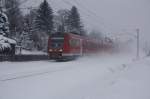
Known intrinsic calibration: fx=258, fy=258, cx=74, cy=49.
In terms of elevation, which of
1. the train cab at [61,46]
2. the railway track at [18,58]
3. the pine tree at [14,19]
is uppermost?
the pine tree at [14,19]

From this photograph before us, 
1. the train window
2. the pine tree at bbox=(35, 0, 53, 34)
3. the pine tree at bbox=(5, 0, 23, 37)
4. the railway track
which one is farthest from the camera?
the pine tree at bbox=(35, 0, 53, 34)

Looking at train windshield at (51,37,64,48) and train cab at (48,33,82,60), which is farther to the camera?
train windshield at (51,37,64,48)

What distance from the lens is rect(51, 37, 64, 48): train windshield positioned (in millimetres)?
28703

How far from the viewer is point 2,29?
40.1 metres

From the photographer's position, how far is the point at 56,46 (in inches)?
1139

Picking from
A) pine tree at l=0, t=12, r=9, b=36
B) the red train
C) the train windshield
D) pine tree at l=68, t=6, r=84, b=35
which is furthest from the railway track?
pine tree at l=68, t=6, r=84, b=35

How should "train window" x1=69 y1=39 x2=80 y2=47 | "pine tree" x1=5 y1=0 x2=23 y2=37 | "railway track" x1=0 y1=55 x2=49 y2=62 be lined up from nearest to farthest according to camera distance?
"railway track" x1=0 y1=55 x2=49 y2=62 < "train window" x1=69 y1=39 x2=80 y2=47 < "pine tree" x1=5 y1=0 x2=23 y2=37

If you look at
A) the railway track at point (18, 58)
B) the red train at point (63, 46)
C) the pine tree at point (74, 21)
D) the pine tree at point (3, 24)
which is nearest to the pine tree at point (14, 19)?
the pine tree at point (74, 21)

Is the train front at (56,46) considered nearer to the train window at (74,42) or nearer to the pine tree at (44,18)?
the train window at (74,42)

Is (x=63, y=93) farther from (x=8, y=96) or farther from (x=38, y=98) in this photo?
(x=8, y=96)

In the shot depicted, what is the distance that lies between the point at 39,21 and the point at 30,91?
5065 cm

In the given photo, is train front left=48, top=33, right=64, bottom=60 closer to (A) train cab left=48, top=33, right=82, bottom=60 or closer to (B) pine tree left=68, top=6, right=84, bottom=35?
(A) train cab left=48, top=33, right=82, bottom=60

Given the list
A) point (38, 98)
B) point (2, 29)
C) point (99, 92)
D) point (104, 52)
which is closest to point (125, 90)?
point (99, 92)

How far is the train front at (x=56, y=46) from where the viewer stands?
28.5 metres
